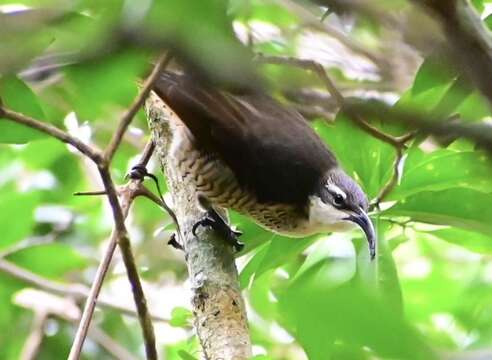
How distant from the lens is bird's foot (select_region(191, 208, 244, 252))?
2363mm

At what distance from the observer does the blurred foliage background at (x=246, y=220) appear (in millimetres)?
679

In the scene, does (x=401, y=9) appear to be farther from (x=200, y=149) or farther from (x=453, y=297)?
(x=453, y=297)

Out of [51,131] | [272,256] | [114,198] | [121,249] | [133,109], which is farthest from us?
[272,256]

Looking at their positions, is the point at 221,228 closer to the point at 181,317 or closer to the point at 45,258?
the point at 181,317

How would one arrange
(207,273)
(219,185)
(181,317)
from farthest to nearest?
(219,185) < (181,317) < (207,273)

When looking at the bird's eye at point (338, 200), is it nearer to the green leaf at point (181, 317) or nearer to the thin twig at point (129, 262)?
the green leaf at point (181, 317)

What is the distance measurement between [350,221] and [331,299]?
2100mm

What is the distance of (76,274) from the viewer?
375 centimetres

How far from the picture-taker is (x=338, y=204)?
281 cm

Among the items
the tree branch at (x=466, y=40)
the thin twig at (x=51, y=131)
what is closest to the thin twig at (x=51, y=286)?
the thin twig at (x=51, y=131)

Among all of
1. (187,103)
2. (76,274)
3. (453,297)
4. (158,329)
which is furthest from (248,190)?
(76,274)

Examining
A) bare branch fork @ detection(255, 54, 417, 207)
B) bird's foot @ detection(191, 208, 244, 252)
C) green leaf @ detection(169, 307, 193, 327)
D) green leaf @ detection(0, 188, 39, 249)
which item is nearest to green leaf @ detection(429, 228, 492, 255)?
bare branch fork @ detection(255, 54, 417, 207)

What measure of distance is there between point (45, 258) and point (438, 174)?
1.40 meters

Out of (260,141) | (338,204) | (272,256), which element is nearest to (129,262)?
(272,256)
